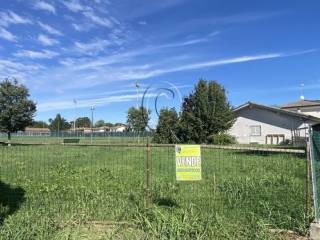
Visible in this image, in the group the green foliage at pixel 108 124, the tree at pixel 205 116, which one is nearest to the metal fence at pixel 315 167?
the tree at pixel 205 116

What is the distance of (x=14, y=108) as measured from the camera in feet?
166

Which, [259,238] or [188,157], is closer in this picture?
[259,238]

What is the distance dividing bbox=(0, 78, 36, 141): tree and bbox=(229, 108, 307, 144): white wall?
938 inches

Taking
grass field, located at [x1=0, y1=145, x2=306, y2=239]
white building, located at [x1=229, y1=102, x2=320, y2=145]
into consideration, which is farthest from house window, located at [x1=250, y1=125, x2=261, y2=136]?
grass field, located at [x1=0, y1=145, x2=306, y2=239]

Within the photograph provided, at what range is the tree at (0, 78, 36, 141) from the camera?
5056 cm

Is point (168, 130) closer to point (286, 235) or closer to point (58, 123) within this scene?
point (286, 235)

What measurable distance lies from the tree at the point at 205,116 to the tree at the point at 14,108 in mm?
17177

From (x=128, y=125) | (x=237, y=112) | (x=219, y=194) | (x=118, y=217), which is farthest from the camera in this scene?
(x=128, y=125)

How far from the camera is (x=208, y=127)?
51.3m

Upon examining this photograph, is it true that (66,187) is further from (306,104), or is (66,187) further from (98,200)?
(306,104)

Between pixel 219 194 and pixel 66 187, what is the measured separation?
12.8 feet

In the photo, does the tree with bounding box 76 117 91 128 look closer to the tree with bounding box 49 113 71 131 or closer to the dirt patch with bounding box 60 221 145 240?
the tree with bounding box 49 113 71 131

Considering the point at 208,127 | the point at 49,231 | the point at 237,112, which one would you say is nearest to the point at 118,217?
the point at 49,231

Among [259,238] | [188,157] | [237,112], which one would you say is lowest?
[259,238]
